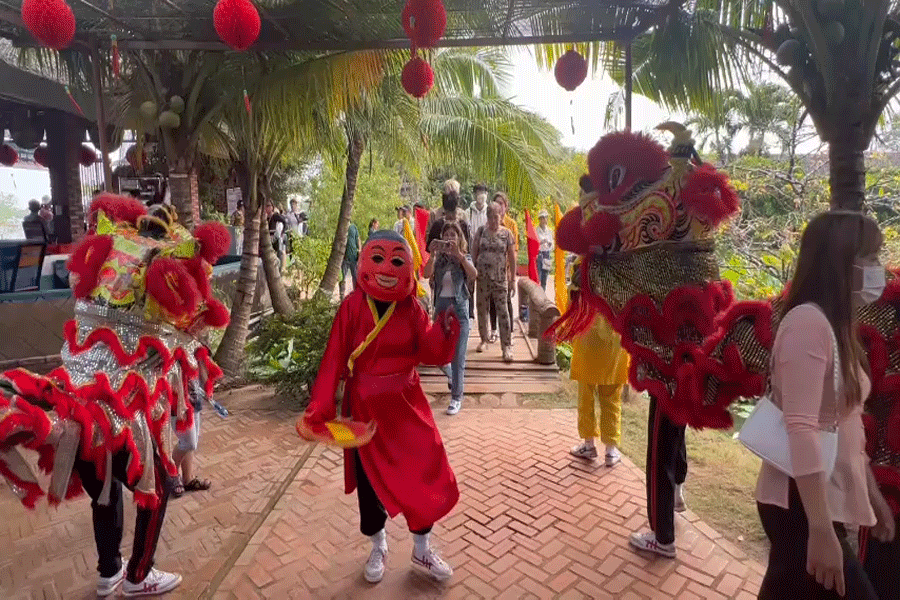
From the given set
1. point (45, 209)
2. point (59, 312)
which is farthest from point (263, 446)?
point (45, 209)

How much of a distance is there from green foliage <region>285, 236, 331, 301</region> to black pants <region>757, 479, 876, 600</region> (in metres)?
9.06

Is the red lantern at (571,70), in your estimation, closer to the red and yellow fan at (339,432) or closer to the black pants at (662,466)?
the black pants at (662,466)

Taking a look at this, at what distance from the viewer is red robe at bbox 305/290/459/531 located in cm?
262

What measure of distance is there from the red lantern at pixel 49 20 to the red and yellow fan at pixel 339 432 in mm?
2594

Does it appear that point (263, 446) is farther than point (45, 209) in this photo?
No

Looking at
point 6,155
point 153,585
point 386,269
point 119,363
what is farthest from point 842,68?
point 6,155

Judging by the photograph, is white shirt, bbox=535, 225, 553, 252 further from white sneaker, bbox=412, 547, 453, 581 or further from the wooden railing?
white sneaker, bbox=412, 547, 453, 581

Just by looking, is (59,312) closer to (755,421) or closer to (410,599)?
(410,599)

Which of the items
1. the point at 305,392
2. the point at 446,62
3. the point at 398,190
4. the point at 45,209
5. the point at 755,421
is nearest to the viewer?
the point at 755,421

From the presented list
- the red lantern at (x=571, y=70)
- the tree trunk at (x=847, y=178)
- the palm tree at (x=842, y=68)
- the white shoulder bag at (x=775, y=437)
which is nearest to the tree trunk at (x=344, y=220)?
the red lantern at (x=571, y=70)

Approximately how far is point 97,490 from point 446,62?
8.07 metres

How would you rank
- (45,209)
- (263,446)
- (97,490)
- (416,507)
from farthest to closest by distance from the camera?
1. (45,209)
2. (263,446)
3. (416,507)
4. (97,490)

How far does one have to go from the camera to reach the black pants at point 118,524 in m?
2.39

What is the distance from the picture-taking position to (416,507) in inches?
102
